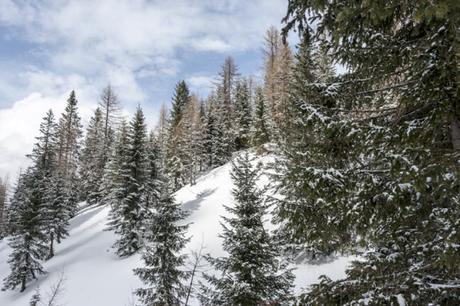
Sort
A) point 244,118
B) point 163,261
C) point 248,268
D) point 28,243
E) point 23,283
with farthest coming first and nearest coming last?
1. point 244,118
2. point 28,243
3. point 23,283
4. point 163,261
5. point 248,268

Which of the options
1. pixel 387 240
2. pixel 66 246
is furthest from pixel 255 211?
pixel 66 246

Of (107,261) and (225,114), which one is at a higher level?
(225,114)

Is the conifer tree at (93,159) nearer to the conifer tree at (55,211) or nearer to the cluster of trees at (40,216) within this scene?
the cluster of trees at (40,216)

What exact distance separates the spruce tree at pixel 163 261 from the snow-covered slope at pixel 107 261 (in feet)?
5.81

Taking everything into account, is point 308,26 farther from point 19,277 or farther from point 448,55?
point 19,277

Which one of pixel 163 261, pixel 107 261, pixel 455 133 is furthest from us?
pixel 107 261

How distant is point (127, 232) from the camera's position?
77.8 ft

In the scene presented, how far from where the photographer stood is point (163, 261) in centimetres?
1194

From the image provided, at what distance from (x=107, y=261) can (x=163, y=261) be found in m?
13.1

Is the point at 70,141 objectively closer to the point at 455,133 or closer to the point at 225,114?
the point at 225,114

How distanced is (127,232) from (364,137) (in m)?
22.4

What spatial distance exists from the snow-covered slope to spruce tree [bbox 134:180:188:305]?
1771 millimetres

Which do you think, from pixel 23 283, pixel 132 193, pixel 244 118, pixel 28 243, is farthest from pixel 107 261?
pixel 244 118

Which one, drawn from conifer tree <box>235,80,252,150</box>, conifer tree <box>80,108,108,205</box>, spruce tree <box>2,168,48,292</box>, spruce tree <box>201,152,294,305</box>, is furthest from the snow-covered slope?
conifer tree <box>80,108,108,205</box>
